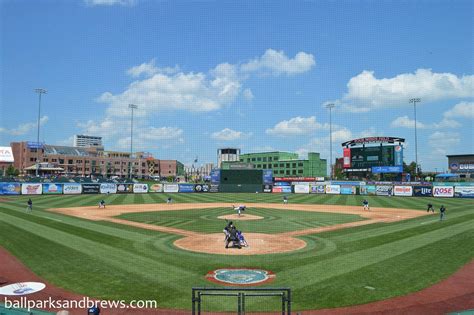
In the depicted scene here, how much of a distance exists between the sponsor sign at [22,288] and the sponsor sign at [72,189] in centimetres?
4978

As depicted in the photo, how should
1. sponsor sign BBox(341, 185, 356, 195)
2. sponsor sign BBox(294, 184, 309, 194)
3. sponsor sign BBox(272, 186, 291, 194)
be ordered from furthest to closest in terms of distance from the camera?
sponsor sign BBox(272, 186, 291, 194), sponsor sign BBox(294, 184, 309, 194), sponsor sign BBox(341, 185, 356, 195)

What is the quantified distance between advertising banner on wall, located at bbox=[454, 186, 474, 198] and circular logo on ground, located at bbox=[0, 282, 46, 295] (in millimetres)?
58378

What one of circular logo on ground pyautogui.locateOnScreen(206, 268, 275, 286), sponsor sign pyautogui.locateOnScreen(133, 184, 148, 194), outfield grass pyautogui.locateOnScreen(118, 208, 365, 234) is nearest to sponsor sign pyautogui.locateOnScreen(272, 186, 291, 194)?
sponsor sign pyautogui.locateOnScreen(133, 184, 148, 194)

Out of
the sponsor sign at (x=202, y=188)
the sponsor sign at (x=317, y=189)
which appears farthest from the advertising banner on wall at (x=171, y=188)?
the sponsor sign at (x=317, y=189)

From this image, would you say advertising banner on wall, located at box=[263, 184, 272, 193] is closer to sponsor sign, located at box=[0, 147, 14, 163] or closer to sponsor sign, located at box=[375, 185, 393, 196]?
sponsor sign, located at box=[375, 185, 393, 196]

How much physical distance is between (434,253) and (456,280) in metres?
4.14

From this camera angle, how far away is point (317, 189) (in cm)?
6756

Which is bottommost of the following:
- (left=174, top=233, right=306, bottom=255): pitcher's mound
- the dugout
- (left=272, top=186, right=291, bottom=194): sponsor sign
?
(left=174, top=233, right=306, bottom=255): pitcher's mound

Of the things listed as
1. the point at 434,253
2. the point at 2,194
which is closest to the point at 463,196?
the point at 434,253

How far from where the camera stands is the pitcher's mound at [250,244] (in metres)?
17.7

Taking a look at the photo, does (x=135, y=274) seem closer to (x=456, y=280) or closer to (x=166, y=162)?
(x=456, y=280)

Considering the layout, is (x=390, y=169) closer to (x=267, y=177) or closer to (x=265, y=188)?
(x=267, y=177)

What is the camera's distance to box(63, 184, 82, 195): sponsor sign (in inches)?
2300

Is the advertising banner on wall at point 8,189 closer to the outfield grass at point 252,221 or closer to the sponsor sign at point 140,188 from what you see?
the sponsor sign at point 140,188
